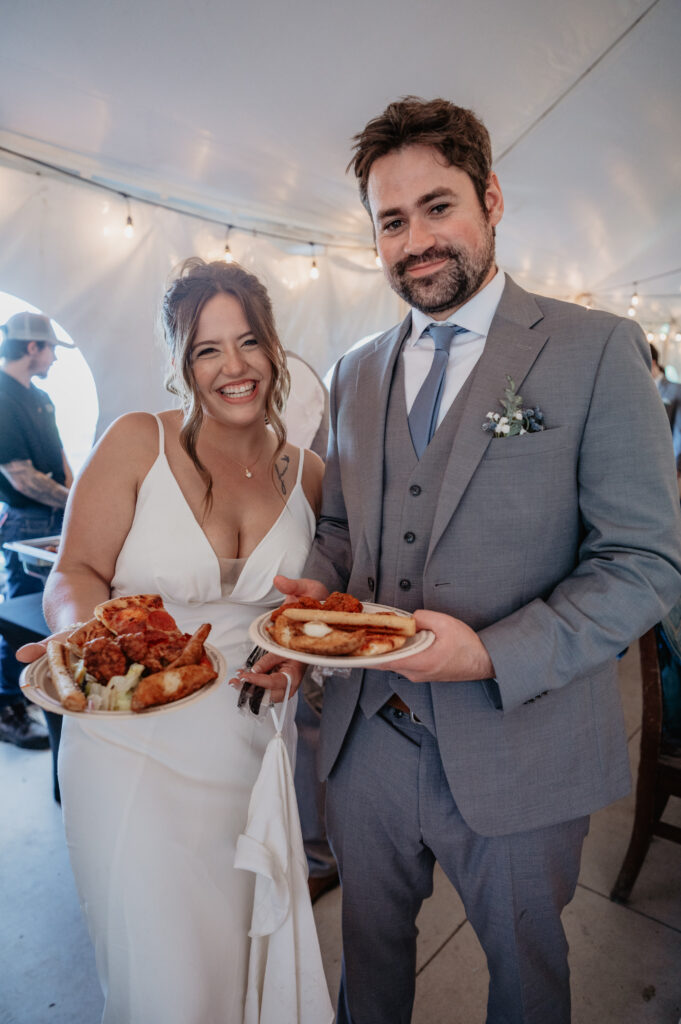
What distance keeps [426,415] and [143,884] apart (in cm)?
131

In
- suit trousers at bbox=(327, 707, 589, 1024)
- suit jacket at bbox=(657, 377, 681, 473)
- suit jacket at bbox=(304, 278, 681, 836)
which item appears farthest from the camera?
suit jacket at bbox=(657, 377, 681, 473)

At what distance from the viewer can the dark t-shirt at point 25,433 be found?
3.73 meters

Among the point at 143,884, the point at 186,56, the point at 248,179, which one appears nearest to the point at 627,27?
the point at 186,56

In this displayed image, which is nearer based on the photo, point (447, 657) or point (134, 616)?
point (447, 657)

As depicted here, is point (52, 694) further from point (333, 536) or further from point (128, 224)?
point (128, 224)

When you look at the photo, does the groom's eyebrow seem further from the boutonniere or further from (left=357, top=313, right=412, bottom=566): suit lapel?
the boutonniere

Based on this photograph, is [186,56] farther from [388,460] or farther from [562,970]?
[562,970]

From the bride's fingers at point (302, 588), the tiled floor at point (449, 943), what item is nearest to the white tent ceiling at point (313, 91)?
the bride's fingers at point (302, 588)

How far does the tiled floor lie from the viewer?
2.11m

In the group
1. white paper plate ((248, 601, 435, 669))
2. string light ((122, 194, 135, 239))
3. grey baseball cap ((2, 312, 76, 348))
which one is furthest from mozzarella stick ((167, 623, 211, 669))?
string light ((122, 194, 135, 239))

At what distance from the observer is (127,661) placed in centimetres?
123

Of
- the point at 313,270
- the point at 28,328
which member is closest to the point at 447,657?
the point at 28,328

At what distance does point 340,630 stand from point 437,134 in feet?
3.92

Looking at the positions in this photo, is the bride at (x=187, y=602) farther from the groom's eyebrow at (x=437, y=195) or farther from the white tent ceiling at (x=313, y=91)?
the white tent ceiling at (x=313, y=91)
